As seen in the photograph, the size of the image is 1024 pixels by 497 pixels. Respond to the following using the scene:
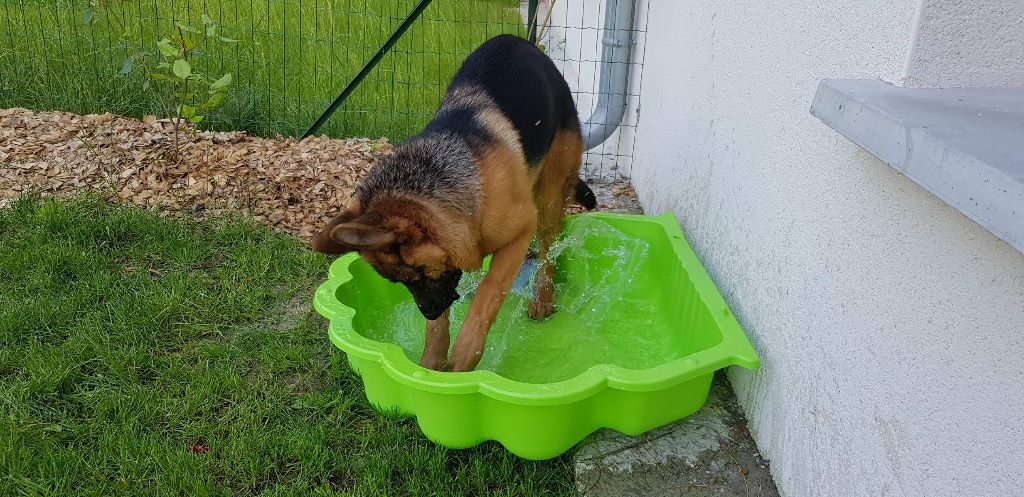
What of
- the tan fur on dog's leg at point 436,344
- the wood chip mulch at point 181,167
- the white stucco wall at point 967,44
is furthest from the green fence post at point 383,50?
the white stucco wall at point 967,44

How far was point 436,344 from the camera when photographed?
384 centimetres

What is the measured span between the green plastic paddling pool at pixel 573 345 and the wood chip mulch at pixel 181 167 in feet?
5.68

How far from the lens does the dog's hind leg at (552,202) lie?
455cm

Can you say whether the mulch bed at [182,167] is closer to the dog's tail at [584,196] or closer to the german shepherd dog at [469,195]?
the dog's tail at [584,196]

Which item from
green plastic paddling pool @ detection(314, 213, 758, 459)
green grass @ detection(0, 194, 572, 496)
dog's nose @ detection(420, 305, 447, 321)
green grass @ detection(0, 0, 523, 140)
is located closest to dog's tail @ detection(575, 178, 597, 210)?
green plastic paddling pool @ detection(314, 213, 758, 459)

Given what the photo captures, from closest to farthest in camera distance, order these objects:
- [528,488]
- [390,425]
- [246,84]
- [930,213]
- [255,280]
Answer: [930,213] < [528,488] < [390,425] < [255,280] < [246,84]

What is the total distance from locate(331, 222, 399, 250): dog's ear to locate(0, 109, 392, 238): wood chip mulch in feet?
8.49

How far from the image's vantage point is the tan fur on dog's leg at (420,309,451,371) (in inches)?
151

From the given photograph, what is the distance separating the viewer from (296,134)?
23.5 ft

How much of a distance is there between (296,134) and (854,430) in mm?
6049

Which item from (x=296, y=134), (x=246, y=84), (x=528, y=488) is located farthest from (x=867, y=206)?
(x=246, y=84)

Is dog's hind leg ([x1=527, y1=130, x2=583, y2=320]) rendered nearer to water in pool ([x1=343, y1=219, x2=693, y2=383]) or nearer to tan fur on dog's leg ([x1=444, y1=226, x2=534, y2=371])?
water in pool ([x1=343, y1=219, x2=693, y2=383])

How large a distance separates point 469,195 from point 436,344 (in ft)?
2.79

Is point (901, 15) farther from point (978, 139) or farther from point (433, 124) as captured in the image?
point (433, 124)
